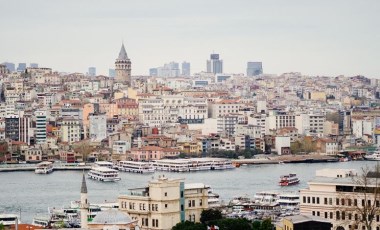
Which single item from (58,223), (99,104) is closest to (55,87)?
(99,104)

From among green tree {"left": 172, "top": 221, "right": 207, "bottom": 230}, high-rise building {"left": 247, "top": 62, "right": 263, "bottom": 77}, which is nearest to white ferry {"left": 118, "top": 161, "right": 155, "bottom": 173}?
green tree {"left": 172, "top": 221, "right": 207, "bottom": 230}

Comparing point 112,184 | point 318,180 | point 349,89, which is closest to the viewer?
point 318,180

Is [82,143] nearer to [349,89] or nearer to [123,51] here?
[123,51]

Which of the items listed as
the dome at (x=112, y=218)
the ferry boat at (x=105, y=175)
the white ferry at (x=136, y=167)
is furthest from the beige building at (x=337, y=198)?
the white ferry at (x=136, y=167)

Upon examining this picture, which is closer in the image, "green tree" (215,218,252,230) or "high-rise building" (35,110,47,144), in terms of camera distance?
"green tree" (215,218,252,230)

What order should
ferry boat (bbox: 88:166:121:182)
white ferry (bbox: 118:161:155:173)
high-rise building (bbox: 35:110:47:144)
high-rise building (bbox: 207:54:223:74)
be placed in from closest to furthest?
ferry boat (bbox: 88:166:121:182)
white ferry (bbox: 118:161:155:173)
high-rise building (bbox: 35:110:47:144)
high-rise building (bbox: 207:54:223:74)

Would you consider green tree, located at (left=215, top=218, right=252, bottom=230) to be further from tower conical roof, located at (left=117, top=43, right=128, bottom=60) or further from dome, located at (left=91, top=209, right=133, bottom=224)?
tower conical roof, located at (left=117, top=43, right=128, bottom=60)
